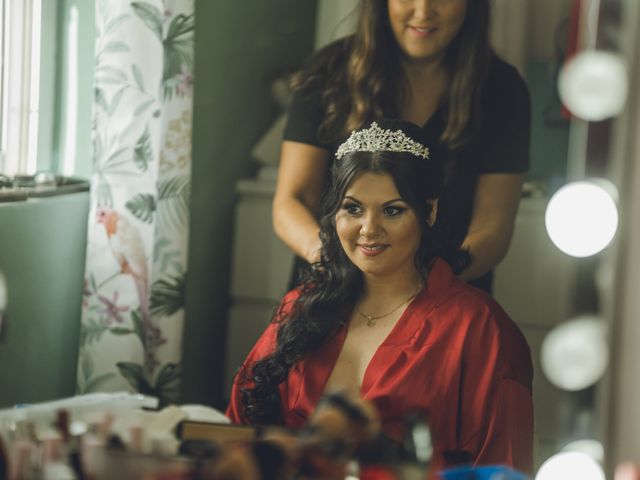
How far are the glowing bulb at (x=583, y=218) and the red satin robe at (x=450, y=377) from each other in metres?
0.19

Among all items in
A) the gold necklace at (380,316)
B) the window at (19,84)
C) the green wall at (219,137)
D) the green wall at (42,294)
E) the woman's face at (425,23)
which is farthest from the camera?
the green wall at (219,137)

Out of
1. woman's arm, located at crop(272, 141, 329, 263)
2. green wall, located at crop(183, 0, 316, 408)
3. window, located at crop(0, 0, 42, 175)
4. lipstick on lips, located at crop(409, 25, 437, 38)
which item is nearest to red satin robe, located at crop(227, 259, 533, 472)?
woman's arm, located at crop(272, 141, 329, 263)

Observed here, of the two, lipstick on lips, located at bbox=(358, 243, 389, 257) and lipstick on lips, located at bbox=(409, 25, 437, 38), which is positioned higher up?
lipstick on lips, located at bbox=(409, 25, 437, 38)

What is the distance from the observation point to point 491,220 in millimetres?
1516

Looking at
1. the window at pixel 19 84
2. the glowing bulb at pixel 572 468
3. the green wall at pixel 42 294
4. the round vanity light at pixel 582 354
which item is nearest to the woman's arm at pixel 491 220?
the round vanity light at pixel 582 354

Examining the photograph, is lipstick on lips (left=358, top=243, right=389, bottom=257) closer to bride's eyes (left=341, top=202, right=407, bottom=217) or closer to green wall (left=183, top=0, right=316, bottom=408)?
bride's eyes (left=341, top=202, right=407, bottom=217)

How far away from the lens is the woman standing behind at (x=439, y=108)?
4.94 ft

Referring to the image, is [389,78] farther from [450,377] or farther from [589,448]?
[589,448]

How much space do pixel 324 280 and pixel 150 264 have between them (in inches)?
19.1

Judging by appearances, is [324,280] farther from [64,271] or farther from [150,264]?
[64,271]

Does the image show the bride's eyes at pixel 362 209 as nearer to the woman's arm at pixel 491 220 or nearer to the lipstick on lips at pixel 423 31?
the woman's arm at pixel 491 220

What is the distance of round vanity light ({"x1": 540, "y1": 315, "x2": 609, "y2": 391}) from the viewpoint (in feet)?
3.03

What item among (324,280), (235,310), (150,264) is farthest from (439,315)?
(235,310)

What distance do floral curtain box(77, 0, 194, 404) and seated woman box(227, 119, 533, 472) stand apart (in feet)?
1.36
